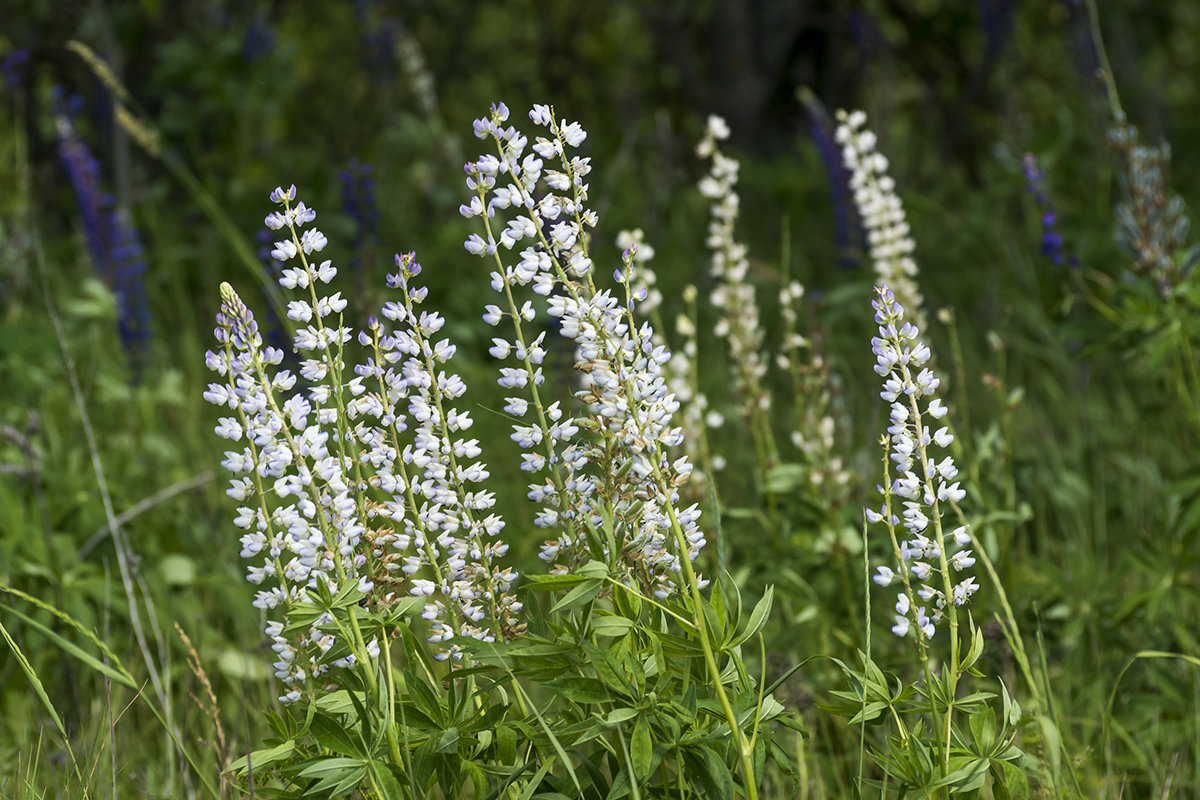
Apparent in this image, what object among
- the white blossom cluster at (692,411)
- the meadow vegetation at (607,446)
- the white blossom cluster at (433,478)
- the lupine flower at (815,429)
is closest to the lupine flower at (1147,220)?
the meadow vegetation at (607,446)

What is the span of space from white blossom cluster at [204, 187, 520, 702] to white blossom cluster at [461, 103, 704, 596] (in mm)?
94

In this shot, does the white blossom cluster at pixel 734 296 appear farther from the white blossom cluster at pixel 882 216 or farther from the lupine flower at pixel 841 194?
the lupine flower at pixel 841 194

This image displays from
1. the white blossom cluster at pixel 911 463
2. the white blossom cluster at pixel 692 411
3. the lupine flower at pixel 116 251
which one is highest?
the lupine flower at pixel 116 251

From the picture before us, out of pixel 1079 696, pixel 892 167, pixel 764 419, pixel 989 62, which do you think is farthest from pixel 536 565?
pixel 989 62

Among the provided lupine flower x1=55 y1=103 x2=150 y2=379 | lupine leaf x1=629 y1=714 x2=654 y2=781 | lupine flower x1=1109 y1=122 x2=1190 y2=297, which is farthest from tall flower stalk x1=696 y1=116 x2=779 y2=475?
lupine flower x1=55 y1=103 x2=150 y2=379

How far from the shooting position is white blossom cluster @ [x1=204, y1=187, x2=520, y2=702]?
140 cm

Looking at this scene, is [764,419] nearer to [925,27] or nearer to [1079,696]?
[1079,696]

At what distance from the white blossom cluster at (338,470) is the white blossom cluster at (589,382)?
94 millimetres

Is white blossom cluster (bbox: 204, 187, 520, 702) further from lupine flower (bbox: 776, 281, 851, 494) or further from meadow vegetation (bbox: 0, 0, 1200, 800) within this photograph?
lupine flower (bbox: 776, 281, 851, 494)

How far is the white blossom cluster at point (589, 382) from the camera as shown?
4.51 feet

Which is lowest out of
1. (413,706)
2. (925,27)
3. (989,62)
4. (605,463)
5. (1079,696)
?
(1079,696)

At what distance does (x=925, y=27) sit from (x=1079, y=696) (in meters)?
5.02

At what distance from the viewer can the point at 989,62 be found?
19.4ft

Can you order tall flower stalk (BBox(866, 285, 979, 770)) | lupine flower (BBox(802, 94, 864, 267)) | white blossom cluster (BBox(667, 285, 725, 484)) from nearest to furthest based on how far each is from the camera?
tall flower stalk (BBox(866, 285, 979, 770)), white blossom cluster (BBox(667, 285, 725, 484)), lupine flower (BBox(802, 94, 864, 267))
